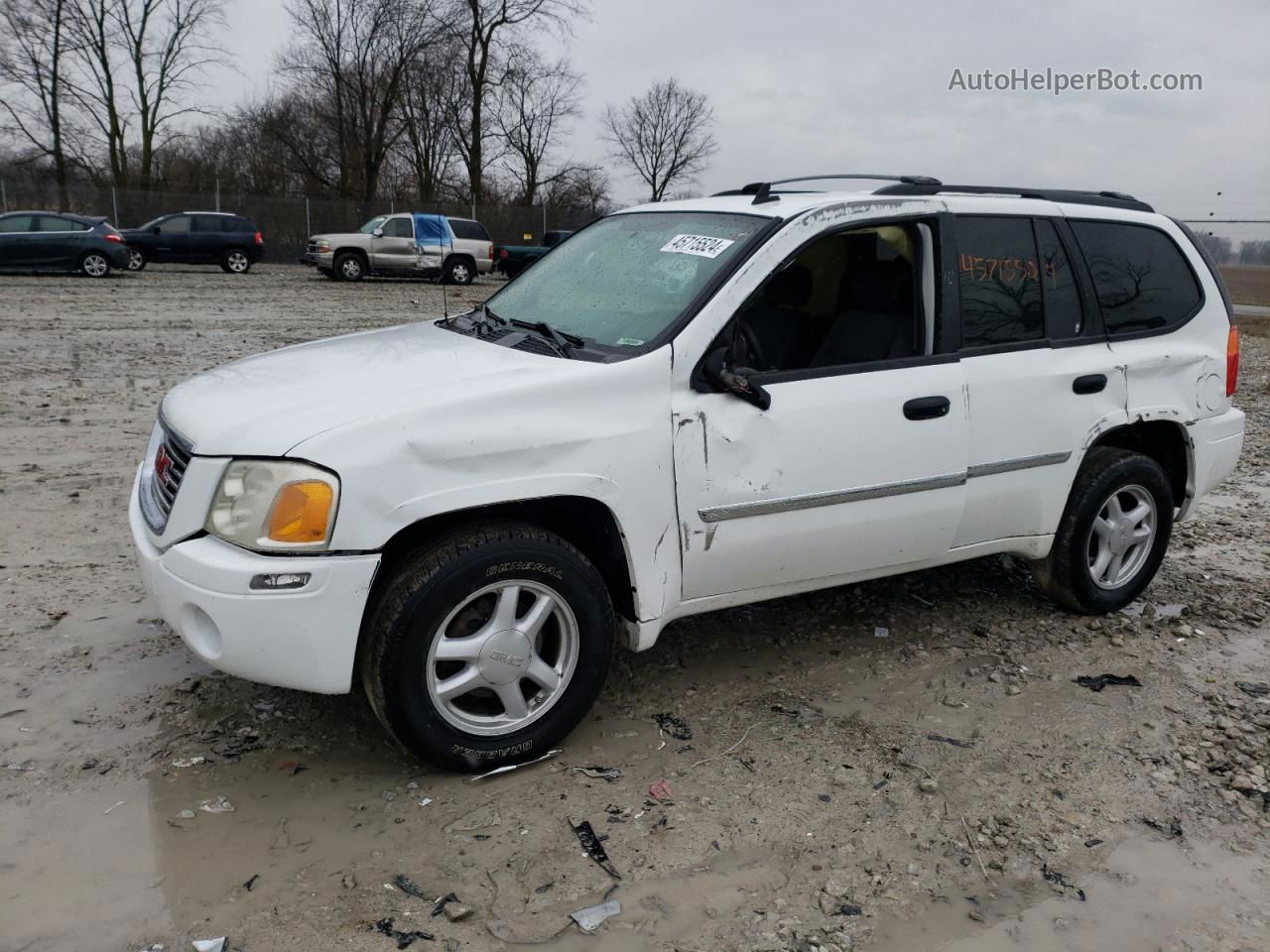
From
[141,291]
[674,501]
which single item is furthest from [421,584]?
[141,291]

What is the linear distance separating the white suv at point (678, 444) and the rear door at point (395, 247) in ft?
71.5

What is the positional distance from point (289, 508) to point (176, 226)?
25252 millimetres

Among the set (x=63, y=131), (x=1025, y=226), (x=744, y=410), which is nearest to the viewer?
(x=744, y=410)

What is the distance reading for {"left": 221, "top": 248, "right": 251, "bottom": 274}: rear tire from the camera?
2575 centimetres

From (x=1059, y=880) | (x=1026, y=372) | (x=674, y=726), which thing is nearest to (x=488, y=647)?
(x=674, y=726)

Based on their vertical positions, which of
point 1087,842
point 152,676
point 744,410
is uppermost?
point 744,410

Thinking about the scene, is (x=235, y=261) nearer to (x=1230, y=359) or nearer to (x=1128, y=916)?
(x=1230, y=359)

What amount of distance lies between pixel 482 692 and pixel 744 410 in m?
1.26

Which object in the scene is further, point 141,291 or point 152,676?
point 141,291

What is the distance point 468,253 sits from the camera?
26422mm

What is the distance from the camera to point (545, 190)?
46438 mm

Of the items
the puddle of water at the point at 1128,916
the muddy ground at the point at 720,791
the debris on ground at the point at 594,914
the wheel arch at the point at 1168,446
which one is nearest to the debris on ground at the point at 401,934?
the muddy ground at the point at 720,791

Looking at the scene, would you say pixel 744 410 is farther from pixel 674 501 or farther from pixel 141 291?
pixel 141 291

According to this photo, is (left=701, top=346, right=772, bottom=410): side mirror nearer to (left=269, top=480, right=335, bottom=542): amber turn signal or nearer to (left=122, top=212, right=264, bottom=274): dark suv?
(left=269, top=480, right=335, bottom=542): amber turn signal
